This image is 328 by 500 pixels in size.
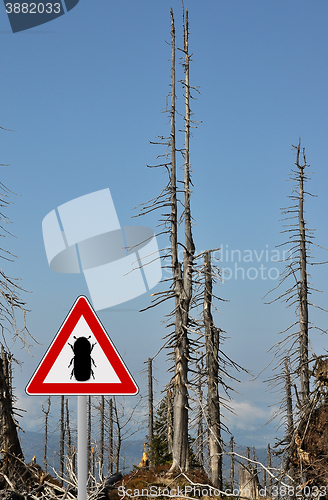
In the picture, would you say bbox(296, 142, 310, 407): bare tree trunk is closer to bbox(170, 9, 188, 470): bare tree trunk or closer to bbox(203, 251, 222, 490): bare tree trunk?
bbox(203, 251, 222, 490): bare tree trunk

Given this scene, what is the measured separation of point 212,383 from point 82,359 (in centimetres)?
1897

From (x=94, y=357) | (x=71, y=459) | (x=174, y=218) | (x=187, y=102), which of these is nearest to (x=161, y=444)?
(x=174, y=218)

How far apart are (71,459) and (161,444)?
26.5m

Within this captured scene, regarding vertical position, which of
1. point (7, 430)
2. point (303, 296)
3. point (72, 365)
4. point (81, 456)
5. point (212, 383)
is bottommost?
point (7, 430)

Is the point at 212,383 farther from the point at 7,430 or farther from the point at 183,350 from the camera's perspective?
the point at 7,430

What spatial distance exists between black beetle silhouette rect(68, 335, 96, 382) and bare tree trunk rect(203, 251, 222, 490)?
16.5m

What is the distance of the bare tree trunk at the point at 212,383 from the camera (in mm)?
22031

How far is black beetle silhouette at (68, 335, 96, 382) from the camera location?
16.7ft

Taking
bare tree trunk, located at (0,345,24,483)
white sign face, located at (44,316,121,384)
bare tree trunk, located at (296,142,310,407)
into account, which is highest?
bare tree trunk, located at (296,142,310,407)

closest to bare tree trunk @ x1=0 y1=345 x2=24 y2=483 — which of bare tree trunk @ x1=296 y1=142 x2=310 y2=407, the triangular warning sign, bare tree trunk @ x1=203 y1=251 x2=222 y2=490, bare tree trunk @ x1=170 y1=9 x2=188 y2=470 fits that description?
the triangular warning sign

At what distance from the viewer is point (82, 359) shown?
5164 mm

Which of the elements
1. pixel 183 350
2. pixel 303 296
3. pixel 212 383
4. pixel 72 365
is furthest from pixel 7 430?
pixel 303 296

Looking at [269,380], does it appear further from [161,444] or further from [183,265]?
[161,444]

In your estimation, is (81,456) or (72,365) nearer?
(81,456)
